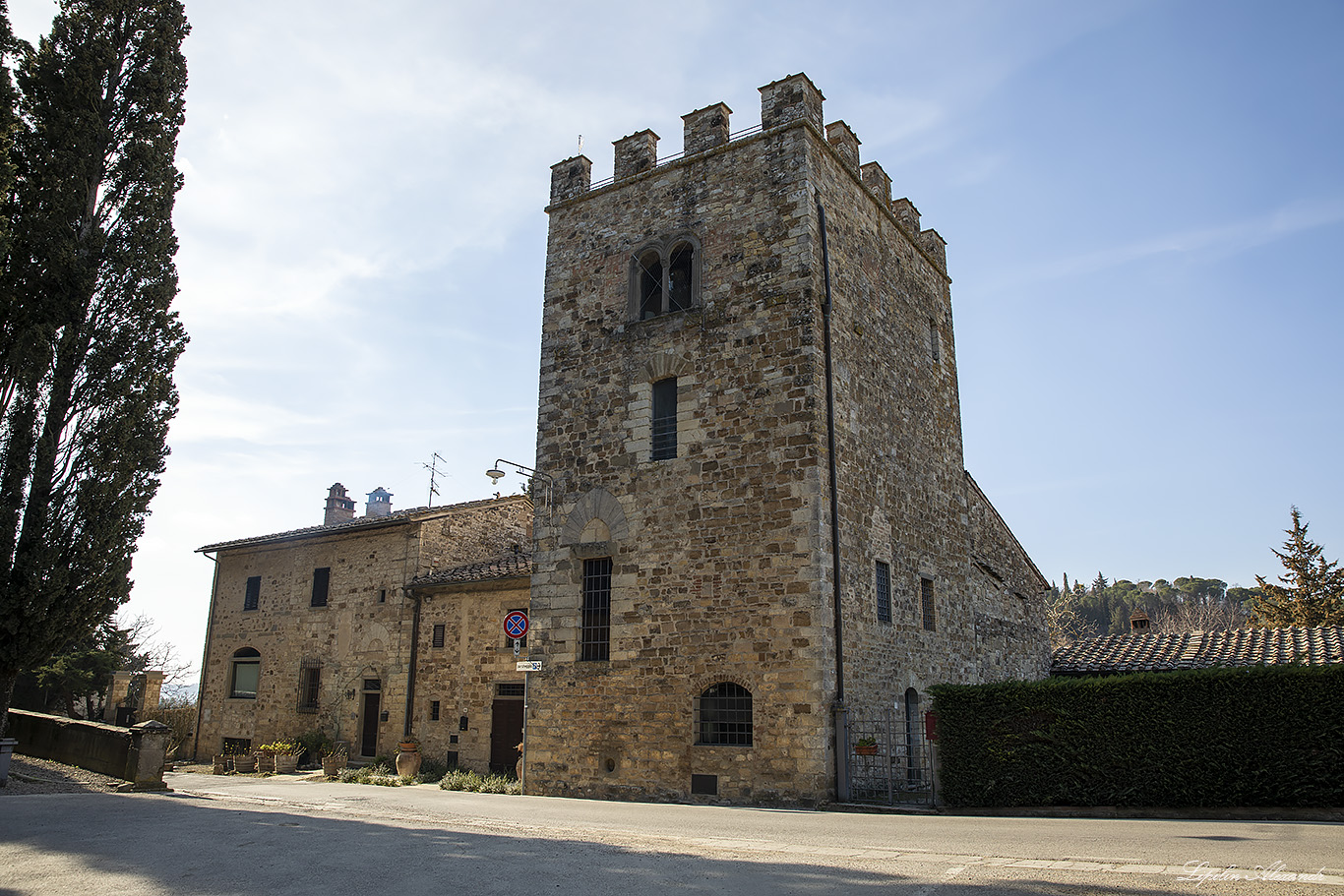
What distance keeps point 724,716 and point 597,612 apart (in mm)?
3106

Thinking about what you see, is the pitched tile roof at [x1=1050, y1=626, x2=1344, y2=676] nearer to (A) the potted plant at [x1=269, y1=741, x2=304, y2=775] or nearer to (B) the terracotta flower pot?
(B) the terracotta flower pot

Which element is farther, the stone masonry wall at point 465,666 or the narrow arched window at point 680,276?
the stone masonry wall at point 465,666

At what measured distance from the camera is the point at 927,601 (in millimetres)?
16859

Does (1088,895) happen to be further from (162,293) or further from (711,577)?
(162,293)

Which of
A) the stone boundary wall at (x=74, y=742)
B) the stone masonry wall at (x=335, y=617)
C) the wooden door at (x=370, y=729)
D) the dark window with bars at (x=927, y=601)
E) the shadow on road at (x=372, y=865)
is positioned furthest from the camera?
the stone masonry wall at (x=335, y=617)

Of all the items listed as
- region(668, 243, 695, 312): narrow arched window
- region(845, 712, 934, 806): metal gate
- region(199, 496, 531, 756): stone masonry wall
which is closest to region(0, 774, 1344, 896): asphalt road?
region(845, 712, 934, 806): metal gate

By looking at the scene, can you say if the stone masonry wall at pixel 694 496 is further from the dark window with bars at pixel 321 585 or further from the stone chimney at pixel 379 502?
the stone chimney at pixel 379 502

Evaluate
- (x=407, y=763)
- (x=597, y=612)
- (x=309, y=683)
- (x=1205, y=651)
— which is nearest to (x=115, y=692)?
(x=309, y=683)

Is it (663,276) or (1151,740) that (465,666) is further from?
(1151,740)

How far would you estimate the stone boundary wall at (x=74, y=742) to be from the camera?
13.3 m

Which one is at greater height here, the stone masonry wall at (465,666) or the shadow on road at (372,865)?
the stone masonry wall at (465,666)

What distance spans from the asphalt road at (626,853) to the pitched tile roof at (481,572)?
29.5 feet

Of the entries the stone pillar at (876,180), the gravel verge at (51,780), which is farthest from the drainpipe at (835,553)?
the gravel verge at (51,780)

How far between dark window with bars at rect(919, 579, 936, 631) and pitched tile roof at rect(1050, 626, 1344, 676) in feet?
13.0
